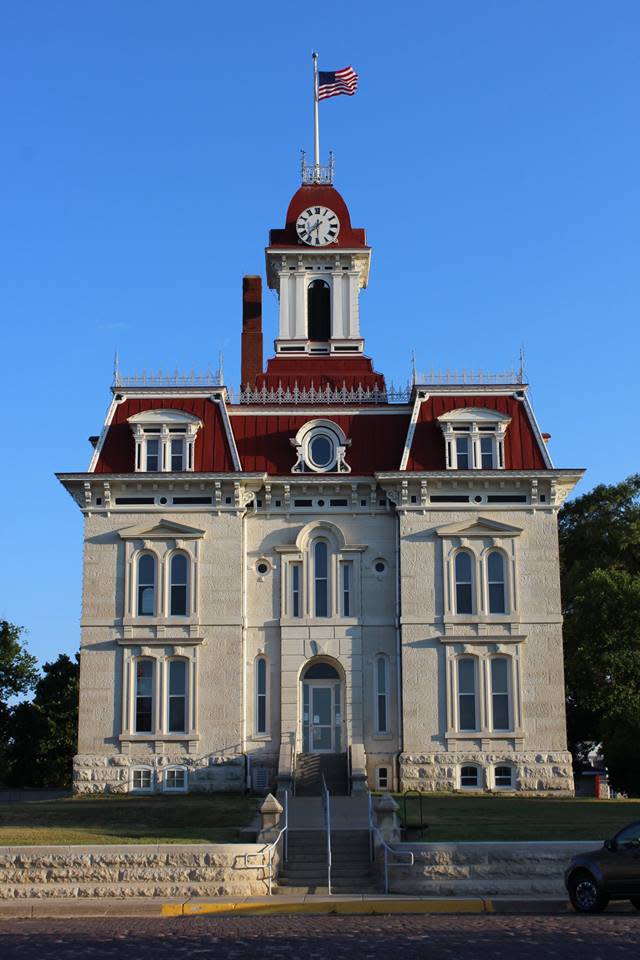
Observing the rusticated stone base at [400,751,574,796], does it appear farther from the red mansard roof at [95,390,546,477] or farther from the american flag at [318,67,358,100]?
the american flag at [318,67,358,100]

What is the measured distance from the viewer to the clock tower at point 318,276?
4784cm

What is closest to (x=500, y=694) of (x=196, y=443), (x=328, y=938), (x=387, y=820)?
(x=196, y=443)

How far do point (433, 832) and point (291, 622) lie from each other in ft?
→ 45.7

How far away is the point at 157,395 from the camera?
42656 millimetres

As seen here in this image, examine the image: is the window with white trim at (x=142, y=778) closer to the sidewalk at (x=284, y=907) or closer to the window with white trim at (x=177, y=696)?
the window with white trim at (x=177, y=696)

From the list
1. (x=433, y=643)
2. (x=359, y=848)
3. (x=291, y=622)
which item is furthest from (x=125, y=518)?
(x=359, y=848)

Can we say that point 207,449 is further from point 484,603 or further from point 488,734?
point 488,734

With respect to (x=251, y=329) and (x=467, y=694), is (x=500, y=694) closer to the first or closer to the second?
(x=467, y=694)

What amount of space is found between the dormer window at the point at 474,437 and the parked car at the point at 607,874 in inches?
842

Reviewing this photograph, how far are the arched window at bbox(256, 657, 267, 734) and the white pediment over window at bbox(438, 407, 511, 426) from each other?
32.7ft

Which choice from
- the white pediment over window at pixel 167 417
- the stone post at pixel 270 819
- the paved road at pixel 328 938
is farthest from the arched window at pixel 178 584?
the paved road at pixel 328 938

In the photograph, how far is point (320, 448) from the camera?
42500mm

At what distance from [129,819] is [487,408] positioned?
18381 mm

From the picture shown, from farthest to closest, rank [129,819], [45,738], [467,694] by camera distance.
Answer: [45,738], [467,694], [129,819]
